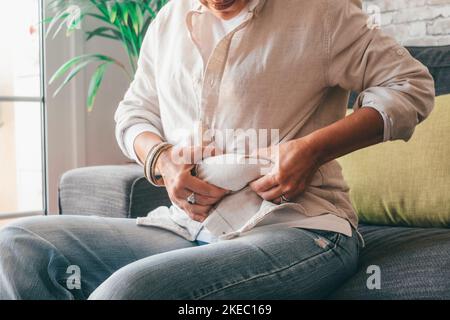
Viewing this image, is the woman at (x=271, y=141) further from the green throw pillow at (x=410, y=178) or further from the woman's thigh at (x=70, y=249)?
the green throw pillow at (x=410, y=178)

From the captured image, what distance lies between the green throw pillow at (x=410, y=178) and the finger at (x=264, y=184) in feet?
1.68

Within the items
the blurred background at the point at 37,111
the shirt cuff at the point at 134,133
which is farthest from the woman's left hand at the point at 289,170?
the blurred background at the point at 37,111

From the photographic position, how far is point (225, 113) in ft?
3.26

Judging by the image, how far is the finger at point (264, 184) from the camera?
93cm

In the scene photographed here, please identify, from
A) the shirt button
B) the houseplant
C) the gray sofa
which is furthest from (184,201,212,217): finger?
the houseplant

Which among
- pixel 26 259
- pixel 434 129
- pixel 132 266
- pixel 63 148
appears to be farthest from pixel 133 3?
pixel 132 266

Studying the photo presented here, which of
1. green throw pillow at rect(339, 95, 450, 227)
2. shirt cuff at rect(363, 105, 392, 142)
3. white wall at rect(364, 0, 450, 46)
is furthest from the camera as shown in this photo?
white wall at rect(364, 0, 450, 46)

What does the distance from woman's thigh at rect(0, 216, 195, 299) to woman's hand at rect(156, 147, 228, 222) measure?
0.23 feet

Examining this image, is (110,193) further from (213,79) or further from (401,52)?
(401,52)

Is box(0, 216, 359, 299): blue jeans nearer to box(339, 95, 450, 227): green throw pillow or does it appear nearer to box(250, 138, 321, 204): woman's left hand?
box(250, 138, 321, 204): woman's left hand

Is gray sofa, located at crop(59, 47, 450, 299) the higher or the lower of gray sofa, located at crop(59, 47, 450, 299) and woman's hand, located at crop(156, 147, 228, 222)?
the lower

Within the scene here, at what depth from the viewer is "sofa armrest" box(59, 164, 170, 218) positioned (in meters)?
1.39

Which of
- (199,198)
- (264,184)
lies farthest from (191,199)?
(264,184)

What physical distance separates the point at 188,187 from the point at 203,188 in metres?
0.02
